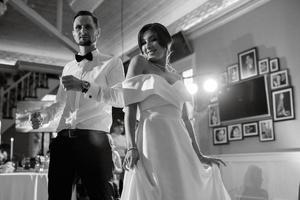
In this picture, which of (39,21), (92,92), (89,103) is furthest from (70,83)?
(39,21)

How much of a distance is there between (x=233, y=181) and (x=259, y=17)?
7.37ft

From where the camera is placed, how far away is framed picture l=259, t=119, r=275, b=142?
4.37 m

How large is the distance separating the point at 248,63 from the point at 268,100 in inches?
26.1

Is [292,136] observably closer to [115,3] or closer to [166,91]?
[166,91]

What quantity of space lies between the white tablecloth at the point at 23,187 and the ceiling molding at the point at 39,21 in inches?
141

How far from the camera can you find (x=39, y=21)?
19.5 ft

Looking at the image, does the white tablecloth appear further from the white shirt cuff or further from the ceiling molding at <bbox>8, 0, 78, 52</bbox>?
the ceiling molding at <bbox>8, 0, 78, 52</bbox>

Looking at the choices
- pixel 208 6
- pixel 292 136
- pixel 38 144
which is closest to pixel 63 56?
pixel 38 144

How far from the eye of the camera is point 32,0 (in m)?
5.89

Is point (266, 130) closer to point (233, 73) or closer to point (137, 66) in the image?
point (233, 73)

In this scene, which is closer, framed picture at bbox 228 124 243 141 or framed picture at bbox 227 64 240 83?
framed picture at bbox 228 124 243 141

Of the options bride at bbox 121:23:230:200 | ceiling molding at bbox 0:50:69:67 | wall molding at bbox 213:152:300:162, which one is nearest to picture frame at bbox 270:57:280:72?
wall molding at bbox 213:152:300:162

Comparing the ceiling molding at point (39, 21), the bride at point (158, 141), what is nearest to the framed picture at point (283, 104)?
the bride at point (158, 141)

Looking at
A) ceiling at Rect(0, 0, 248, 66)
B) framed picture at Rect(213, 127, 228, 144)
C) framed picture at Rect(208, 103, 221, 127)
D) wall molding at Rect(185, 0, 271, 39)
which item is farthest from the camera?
ceiling at Rect(0, 0, 248, 66)
